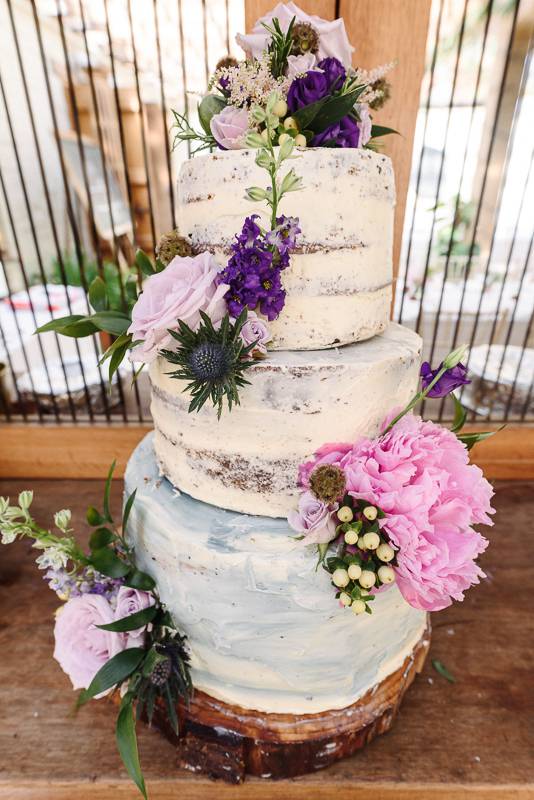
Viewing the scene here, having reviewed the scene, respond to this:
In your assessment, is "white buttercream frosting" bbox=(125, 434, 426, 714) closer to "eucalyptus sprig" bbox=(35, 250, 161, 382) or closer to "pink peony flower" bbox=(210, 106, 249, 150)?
"eucalyptus sprig" bbox=(35, 250, 161, 382)

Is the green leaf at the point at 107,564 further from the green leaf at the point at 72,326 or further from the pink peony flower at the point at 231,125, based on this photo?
the pink peony flower at the point at 231,125

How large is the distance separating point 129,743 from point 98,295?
29.0 inches

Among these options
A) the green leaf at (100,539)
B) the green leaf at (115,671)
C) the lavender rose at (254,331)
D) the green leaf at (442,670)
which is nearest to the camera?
the lavender rose at (254,331)

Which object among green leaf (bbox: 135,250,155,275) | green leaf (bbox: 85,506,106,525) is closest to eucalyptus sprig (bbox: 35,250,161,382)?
green leaf (bbox: 135,250,155,275)

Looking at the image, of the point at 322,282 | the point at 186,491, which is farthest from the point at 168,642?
the point at 322,282

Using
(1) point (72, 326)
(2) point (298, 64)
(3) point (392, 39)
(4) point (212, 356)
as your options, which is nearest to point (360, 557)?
(4) point (212, 356)

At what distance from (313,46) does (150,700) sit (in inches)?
40.9

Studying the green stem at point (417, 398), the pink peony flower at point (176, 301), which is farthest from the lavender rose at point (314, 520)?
the pink peony flower at point (176, 301)

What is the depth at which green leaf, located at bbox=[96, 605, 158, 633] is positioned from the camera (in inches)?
28.8

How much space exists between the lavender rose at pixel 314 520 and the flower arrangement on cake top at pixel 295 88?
48cm

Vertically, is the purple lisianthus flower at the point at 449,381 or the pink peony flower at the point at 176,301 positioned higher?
the pink peony flower at the point at 176,301

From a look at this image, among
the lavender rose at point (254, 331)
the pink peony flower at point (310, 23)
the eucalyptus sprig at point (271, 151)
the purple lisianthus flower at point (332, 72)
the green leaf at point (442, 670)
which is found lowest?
the green leaf at point (442, 670)

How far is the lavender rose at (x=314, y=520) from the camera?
63 cm

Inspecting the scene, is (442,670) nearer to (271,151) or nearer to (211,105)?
(271,151)
